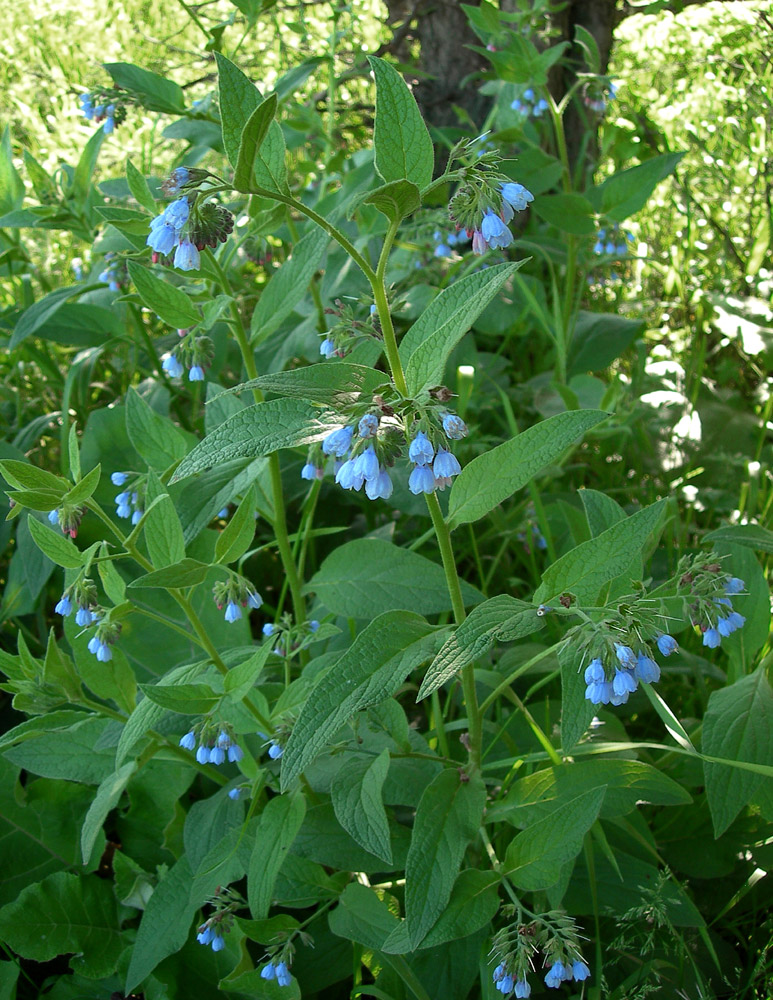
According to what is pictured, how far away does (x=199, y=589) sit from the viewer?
185cm

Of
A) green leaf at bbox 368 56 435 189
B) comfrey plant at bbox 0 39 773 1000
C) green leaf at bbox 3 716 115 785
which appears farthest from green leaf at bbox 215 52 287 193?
green leaf at bbox 3 716 115 785

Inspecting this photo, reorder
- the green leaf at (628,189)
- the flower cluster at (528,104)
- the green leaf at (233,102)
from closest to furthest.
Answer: the green leaf at (233,102) < the green leaf at (628,189) < the flower cluster at (528,104)

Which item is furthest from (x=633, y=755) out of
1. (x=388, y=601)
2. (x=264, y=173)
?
(x=264, y=173)

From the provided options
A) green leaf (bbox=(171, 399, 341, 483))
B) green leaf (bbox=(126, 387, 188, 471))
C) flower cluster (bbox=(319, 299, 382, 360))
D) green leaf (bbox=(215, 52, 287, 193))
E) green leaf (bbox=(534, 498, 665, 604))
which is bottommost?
green leaf (bbox=(534, 498, 665, 604))

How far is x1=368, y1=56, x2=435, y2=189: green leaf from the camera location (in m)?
1.04

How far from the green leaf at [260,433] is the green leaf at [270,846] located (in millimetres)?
583

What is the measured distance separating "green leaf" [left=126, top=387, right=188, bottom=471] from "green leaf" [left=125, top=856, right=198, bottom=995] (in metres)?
0.73

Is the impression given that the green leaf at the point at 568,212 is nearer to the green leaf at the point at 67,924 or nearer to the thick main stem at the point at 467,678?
the thick main stem at the point at 467,678

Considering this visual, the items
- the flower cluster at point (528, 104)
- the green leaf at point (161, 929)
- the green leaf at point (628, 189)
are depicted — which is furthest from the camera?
the flower cluster at point (528, 104)

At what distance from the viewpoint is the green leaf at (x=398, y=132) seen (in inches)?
41.1

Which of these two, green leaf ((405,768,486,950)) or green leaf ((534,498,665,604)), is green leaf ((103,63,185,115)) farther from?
green leaf ((405,768,486,950))

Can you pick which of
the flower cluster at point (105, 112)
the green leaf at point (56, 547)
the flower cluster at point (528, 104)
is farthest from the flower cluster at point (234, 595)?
the flower cluster at point (528, 104)

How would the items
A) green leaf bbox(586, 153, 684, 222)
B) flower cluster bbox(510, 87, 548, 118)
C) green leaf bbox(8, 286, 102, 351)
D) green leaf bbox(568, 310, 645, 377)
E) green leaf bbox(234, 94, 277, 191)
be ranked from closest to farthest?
1. green leaf bbox(234, 94, 277, 191)
2. green leaf bbox(8, 286, 102, 351)
3. green leaf bbox(586, 153, 684, 222)
4. flower cluster bbox(510, 87, 548, 118)
5. green leaf bbox(568, 310, 645, 377)

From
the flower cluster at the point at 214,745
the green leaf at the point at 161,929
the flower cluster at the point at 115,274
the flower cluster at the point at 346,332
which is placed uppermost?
the flower cluster at the point at 346,332
